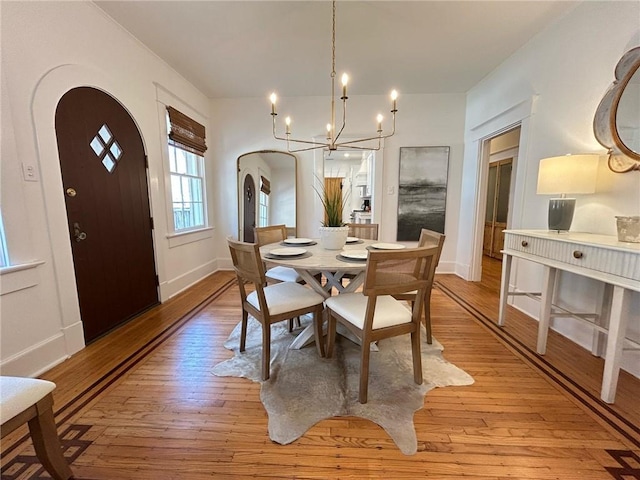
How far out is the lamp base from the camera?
1.97m

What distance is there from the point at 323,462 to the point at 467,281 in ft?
11.0

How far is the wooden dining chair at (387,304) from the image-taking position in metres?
1.41

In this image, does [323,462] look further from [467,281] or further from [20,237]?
[467,281]

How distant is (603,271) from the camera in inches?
58.4

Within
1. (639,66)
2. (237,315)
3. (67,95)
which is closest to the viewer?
(639,66)

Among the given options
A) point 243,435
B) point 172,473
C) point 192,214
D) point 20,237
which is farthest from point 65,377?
point 192,214

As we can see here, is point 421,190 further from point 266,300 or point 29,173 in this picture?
point 29,173

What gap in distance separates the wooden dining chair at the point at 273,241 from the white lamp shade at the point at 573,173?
211cm

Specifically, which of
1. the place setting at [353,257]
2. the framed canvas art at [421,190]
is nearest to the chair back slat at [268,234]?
the place setting at [353,257]

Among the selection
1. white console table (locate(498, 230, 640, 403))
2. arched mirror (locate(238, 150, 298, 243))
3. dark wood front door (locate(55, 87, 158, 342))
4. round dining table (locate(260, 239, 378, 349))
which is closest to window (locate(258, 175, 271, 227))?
arched mirror (locate(238, 150, 298, 243))

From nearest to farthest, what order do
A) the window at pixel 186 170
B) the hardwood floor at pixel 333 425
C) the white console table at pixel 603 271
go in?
the hardwood floor at pixel 333 425, the white console table at pixel 603 271, the window at pixel 186 170

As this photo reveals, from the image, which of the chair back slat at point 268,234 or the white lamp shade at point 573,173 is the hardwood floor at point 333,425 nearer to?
the chair back slat at point 268,234

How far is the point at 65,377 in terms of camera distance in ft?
5.72

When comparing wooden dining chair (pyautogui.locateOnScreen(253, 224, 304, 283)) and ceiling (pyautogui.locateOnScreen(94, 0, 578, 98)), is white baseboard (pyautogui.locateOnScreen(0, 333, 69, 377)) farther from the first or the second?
ceiling (pyautogui.locateOnScreen(94, 0, 578, 98))
